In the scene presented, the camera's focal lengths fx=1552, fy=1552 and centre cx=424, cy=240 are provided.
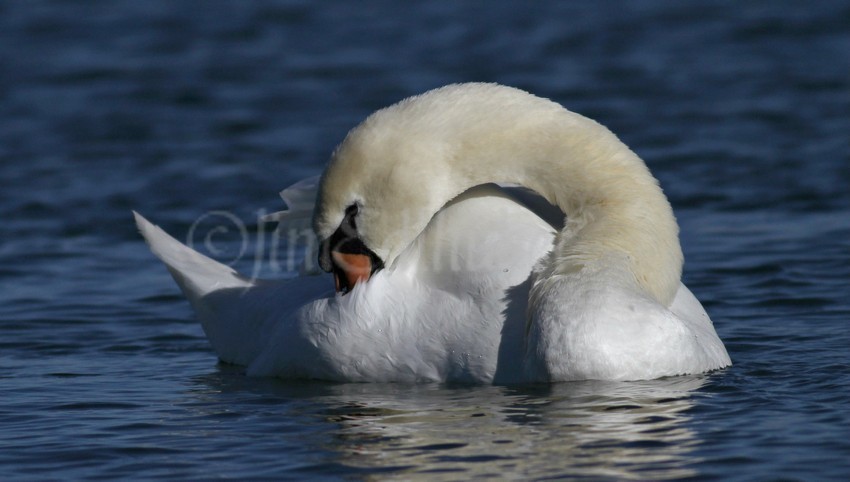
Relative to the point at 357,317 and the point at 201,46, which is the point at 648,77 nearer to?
the point at 201,46

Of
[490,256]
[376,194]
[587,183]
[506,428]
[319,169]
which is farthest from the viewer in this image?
[319,169]

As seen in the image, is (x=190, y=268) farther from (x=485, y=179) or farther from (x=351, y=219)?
(x=485, y=179)

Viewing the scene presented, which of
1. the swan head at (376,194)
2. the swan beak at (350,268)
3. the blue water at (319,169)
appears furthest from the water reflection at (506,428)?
the swan head at (376,194)

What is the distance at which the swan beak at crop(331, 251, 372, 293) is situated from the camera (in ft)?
24.4

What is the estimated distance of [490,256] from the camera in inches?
296

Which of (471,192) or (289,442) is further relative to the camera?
(471,192)

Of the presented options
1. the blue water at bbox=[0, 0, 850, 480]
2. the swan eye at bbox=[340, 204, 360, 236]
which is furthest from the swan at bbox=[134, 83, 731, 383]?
the blue water at bbox=[0, 0, 850, 480]

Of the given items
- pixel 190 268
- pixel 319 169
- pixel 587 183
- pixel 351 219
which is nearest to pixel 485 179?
pixel 587 183

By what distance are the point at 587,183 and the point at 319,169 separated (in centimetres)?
708

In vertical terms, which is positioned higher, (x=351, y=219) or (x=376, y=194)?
(x=376, y=194)

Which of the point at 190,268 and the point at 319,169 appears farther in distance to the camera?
the point at 319,169

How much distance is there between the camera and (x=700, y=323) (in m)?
7.92

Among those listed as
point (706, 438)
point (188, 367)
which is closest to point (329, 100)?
point (188, 367)

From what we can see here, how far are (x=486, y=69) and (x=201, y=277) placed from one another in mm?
9654
